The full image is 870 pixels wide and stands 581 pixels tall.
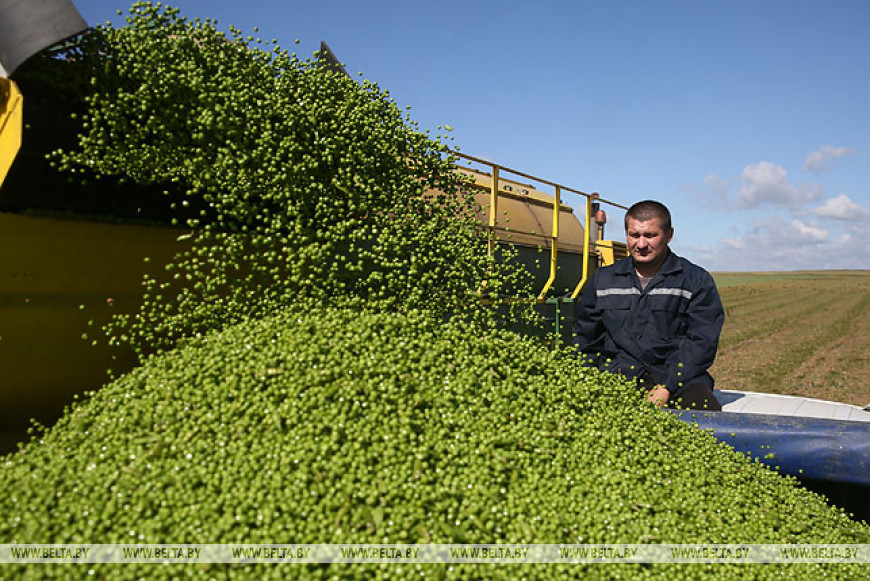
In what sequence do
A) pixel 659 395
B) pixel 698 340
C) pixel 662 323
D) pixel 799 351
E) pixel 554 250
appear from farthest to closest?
1. pixel 799 351
2. pixel 554 250
3. pixel 662 323
4. pixel 698 340
5. pixel 659 395

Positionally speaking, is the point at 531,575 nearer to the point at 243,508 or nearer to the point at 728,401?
the point at 243,508

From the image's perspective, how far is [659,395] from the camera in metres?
3.83

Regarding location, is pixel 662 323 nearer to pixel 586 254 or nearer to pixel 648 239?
pixel 648 239

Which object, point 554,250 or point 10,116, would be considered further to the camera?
point 554,250

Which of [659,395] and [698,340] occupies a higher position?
[698,340]

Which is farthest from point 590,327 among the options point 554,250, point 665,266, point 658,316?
point 554,250

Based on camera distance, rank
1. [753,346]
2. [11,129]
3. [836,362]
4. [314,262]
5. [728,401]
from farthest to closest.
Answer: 1. [753,346]
2. [836,362]
3. [728,401]
4. [314,262]
5. [11,129]

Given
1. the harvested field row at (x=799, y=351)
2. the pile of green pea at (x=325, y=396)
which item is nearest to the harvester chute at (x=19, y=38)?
the pile of green pea at (x=325, y=396)

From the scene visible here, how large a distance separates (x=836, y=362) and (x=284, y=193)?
502 inches

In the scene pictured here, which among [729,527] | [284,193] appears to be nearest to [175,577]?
[284,193]

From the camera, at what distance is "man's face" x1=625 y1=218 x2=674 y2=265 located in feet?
14.0

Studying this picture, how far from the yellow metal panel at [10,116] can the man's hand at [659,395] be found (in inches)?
149

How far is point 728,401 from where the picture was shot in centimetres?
460

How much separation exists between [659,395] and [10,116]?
3997 millimetres
